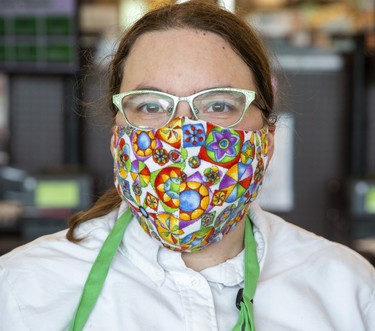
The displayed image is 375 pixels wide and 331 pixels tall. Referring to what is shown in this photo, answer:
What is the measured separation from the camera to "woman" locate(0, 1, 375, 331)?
1481mm

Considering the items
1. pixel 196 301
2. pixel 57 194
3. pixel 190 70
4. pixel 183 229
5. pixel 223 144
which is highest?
pixel 190 70

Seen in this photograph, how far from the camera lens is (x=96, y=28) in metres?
5.46

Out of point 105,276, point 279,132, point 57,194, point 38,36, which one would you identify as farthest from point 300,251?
point 38,36

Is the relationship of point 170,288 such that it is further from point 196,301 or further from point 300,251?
point 300,251

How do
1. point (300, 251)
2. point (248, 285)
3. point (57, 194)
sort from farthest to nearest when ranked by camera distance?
point (57, 194) < point (300, 251) < point (248, 285)

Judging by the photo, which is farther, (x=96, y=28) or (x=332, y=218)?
(x=96, y=28)

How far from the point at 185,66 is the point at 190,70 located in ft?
0.04

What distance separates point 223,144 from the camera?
4.90 ft

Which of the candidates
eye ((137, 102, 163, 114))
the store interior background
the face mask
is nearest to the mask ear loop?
the face mask

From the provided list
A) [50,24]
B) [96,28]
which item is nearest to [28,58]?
[50,24]

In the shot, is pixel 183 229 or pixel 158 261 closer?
pixel 183 229

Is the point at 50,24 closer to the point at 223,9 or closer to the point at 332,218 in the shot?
the point at 332,218

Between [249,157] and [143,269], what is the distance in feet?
1.01

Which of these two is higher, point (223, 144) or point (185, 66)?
point (185, 66)
